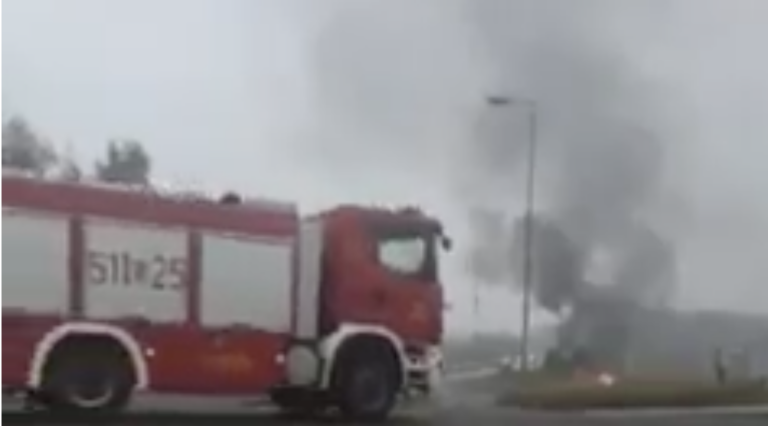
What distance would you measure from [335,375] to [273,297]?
1.25 meters

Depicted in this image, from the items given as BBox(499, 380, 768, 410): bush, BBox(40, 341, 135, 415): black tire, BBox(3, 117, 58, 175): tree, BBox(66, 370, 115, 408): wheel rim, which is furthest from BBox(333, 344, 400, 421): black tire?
BBox(3, 117, 58, 175): tree

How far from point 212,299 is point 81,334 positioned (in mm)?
1690

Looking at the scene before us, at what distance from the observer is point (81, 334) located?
19.3 m

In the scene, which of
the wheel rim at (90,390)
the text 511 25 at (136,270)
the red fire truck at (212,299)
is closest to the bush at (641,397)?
the red fire truck at (212,299)

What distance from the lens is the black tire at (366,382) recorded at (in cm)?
2111

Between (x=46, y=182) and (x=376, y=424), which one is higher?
(x=46, y=182)

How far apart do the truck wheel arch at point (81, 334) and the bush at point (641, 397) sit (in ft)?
32.6

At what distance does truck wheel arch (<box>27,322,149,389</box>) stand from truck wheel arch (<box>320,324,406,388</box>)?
2348mm

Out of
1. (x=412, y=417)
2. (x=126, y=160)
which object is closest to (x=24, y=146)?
(x=126, y=160)

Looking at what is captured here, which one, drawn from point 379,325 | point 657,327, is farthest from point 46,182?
point 657,327

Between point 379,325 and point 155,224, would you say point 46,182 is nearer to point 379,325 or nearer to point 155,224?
point 155,224

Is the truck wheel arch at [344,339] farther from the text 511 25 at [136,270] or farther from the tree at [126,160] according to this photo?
the tree at [126,160]

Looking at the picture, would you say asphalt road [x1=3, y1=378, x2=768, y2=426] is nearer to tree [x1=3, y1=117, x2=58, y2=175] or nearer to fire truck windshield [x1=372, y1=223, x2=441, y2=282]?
fire truck windshield [x1=372, y1=223, x2=441, y2=282]

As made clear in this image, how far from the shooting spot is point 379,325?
21328 millimetres
